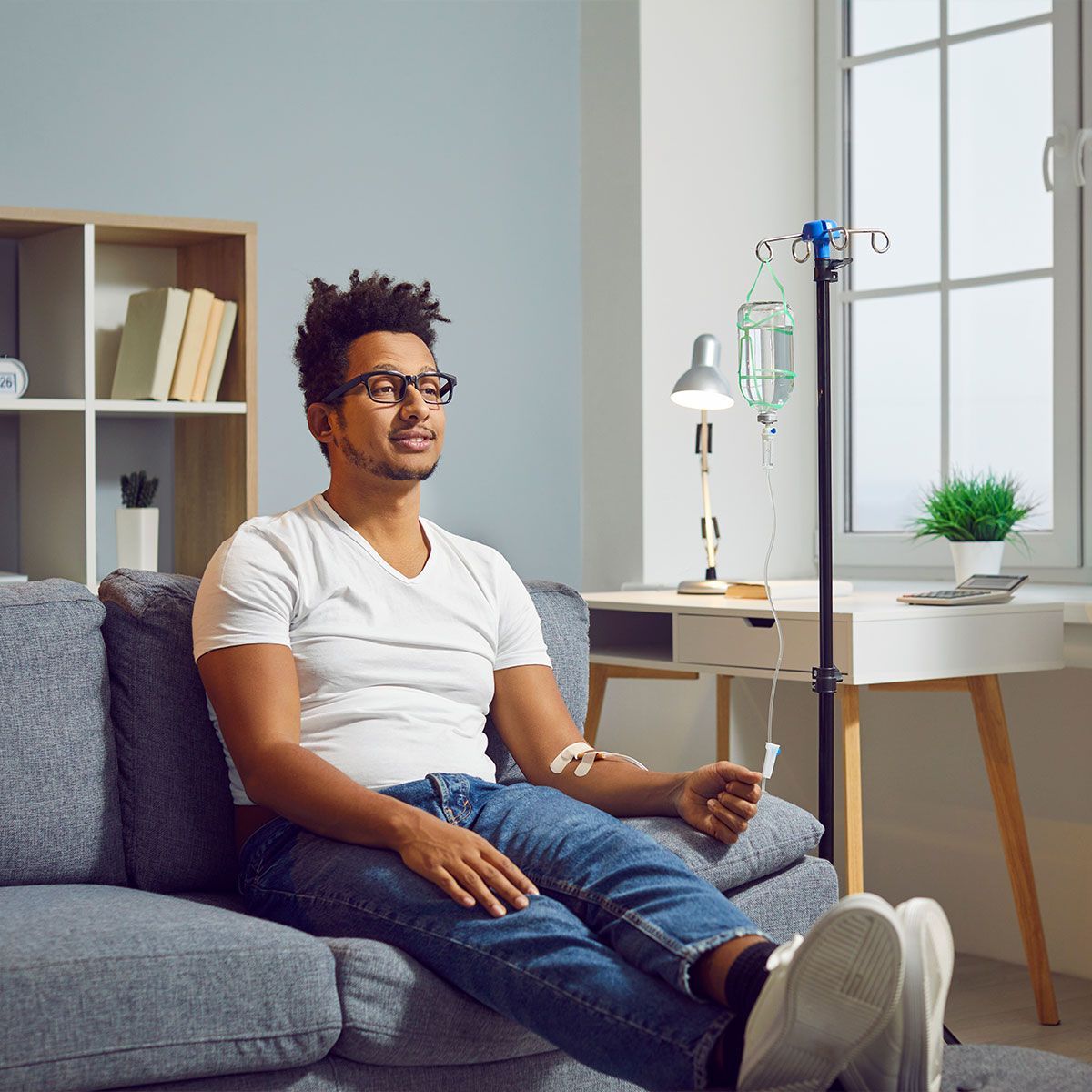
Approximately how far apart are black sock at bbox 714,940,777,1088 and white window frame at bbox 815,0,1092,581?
6.30 feet

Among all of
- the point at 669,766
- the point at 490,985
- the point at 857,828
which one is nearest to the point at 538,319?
the point at 669,766

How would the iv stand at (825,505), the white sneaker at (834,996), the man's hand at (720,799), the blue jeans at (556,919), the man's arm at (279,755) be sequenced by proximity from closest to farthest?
1. the white sneaker at (834,996)
2. the blue jeans at (556,919)
3. the man's arm at (279,755)
4. the man's hand at (720,799)
5. the iv stand at (825,505)

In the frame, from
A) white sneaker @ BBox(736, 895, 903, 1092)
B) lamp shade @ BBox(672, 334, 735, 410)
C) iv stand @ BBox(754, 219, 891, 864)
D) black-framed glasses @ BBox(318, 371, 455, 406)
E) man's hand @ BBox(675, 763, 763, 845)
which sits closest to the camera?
white sneaker @ BBox(736, 895, 903, 1092)

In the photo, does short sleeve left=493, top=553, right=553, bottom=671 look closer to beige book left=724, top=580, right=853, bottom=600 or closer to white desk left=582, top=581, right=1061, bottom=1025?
white desk left=582, top=581, right=1061, bottom=1025

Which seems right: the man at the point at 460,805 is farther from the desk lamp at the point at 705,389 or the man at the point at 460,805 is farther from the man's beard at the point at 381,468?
the desk lamp at the point at 705,389

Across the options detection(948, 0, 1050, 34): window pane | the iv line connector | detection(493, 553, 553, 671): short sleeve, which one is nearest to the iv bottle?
the iv line connector

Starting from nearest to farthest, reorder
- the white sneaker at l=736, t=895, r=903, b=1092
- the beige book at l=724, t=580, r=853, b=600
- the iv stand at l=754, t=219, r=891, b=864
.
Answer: the white sneaker at l=736, t=895, r=903, b=1092 < the iv stand at l=754, t=219, r=891, b=864 < the beige book at l=724, t=580, r=853, b=600

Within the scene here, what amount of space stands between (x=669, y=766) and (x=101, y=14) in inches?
79.7

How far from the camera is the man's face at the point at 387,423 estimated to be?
2006 mm

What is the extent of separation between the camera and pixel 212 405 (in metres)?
2.83

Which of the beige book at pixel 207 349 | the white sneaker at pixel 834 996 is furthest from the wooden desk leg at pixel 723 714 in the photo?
the white sneaker at pixel 834 996

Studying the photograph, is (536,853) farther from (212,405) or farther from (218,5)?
(218,5)

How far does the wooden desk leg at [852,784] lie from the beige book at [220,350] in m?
1.32

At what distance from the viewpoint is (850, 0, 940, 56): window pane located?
3.40 meters
